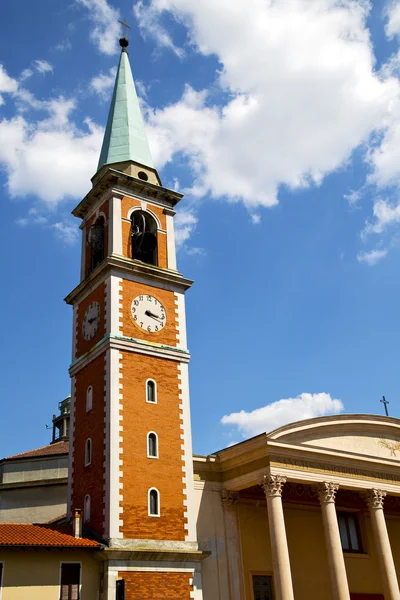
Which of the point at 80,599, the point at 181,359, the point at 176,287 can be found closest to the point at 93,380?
the point at 181,359

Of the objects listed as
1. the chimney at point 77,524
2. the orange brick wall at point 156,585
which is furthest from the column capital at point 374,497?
the chimney at point 77,524

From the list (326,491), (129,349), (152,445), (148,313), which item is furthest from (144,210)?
(326,491)

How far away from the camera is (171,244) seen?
32.2m

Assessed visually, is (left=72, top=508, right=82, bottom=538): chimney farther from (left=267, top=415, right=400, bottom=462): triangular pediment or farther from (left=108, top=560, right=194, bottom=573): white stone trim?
(left=267, top=415, right=400, bottom=462): triangular pediment

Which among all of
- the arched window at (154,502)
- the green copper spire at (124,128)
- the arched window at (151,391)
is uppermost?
the green copper spire at (124,128)

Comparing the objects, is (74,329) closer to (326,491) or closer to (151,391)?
(151,391)

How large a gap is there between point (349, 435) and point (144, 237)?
13.4 meters

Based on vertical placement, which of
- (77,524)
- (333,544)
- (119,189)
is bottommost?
(333,544)

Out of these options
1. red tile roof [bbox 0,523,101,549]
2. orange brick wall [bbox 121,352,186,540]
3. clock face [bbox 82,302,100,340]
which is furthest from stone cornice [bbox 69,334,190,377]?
red tile roof [bbox 0,523,101,549]

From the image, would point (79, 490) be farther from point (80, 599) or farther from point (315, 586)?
point (315, 586)

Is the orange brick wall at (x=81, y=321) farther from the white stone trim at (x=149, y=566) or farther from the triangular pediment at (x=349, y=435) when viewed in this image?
the white stone trim at (x=149, y=566)

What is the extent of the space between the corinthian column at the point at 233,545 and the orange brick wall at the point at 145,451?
352 cm

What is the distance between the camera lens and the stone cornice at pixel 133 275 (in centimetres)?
2927

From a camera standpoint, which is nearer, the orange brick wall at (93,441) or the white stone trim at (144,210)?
the orange brick wall at (93,441)
